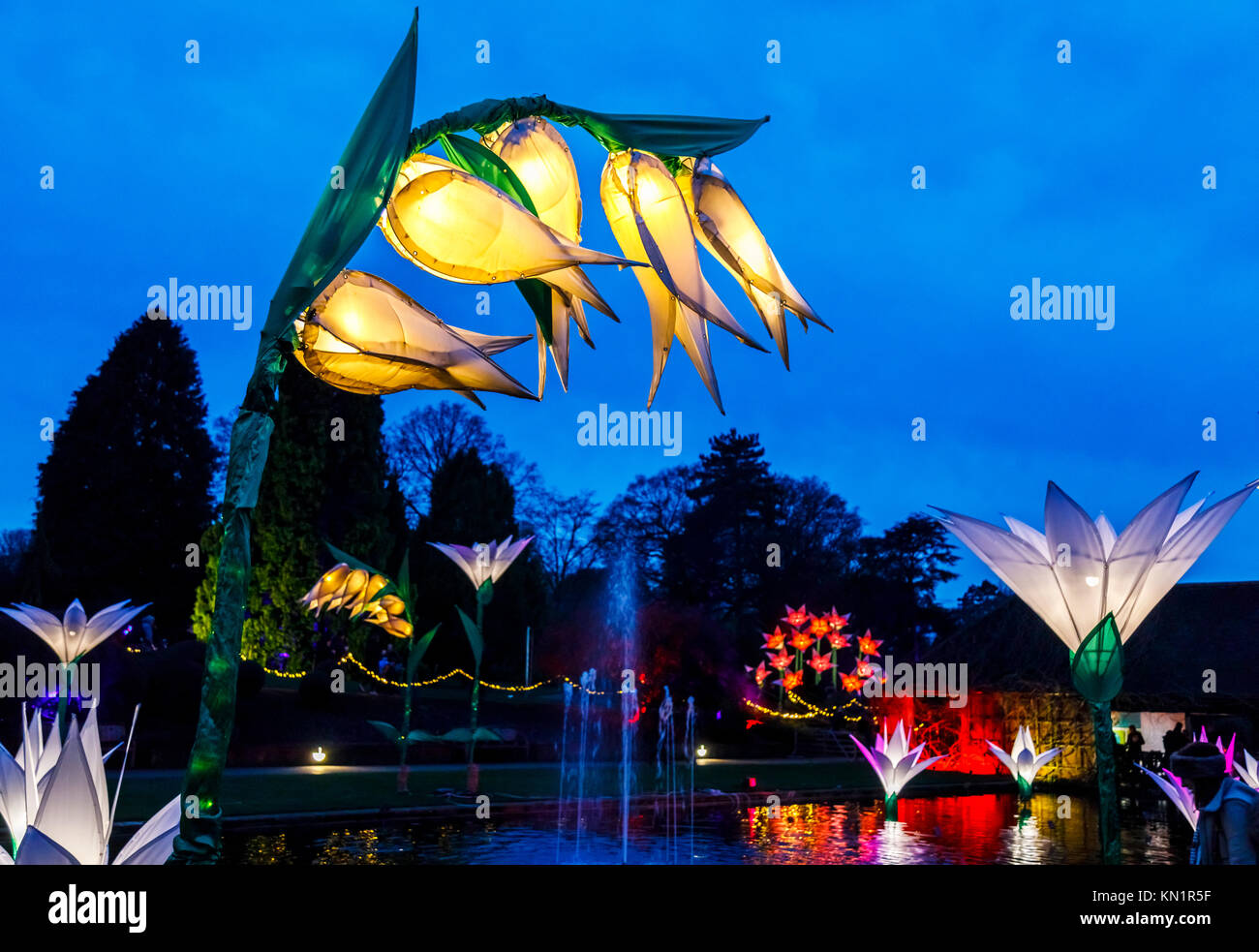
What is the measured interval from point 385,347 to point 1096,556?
254cm

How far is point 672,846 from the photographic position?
13.6 metres

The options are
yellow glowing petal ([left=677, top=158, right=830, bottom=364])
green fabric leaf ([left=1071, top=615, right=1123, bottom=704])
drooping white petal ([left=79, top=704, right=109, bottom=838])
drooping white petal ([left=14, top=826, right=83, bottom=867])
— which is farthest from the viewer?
green fabric leaf ([left=1071, top=615, right=1123, bottom=704])

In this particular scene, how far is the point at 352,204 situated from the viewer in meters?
1.92

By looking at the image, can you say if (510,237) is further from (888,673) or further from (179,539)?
(179,539)

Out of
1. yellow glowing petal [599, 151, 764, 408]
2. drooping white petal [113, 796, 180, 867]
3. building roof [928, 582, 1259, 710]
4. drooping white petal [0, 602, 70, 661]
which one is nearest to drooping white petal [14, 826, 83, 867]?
drooping white petal [113, 796, 180, 867]

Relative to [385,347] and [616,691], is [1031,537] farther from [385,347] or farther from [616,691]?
[616,691]

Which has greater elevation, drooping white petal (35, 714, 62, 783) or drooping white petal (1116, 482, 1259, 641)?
drooping white petal (1116, 482, 1259, 641)

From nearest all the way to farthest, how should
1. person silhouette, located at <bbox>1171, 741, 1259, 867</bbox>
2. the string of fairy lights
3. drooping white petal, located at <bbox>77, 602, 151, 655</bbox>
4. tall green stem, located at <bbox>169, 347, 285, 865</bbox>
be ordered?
tall green stem, located at <bbox>169, 347, 285, 865</bbox> < person silhouette, located at <bbox>1171, 741, 1259, 867</bbox> < drooping white petal, located at <bbox>77, 602, 151, 655</bbox> < the string of fairy lights

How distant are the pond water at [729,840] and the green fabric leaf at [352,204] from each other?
394 inches

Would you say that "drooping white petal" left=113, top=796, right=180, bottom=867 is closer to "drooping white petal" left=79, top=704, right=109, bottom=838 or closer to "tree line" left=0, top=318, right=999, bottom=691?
"drooping white petal" left=79, top=704, right=109, bottom=838

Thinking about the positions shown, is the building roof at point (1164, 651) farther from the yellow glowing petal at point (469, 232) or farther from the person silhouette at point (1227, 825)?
the yellow glowing petal at point (469, 232)

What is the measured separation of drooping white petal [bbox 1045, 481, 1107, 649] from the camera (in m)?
3.41
